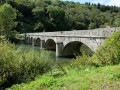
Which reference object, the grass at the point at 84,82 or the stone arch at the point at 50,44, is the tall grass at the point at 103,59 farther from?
the stone arch at the point at 50,44

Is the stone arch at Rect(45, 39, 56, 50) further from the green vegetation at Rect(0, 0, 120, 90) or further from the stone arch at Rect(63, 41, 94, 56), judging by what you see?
the green vegetation at Rect(0, 0, 120, 90)

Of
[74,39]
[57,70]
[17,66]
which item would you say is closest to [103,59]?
[57,70]

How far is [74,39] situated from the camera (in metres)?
36.7

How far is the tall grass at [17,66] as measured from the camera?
12.1 m

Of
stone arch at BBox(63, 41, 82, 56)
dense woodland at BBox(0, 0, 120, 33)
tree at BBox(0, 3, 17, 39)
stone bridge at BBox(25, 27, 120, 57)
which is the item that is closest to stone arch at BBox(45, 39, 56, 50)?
stone bridge at BBox(25, 27, 120, 57)

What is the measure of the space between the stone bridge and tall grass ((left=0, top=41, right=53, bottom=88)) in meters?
10.4

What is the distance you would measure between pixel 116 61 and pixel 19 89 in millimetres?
5144

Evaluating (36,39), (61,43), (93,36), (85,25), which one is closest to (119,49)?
(93,36)

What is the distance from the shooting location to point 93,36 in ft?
98.3

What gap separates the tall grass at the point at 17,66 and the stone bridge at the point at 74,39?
34.2 feet

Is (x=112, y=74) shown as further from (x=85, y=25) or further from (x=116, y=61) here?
(x=85, y=25)

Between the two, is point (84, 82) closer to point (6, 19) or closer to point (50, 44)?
point (50, 44)

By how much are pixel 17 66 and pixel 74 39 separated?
24475 millimetres

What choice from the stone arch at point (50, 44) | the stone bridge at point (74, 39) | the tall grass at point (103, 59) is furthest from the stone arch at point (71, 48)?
the tall grass at point (103, 59)
